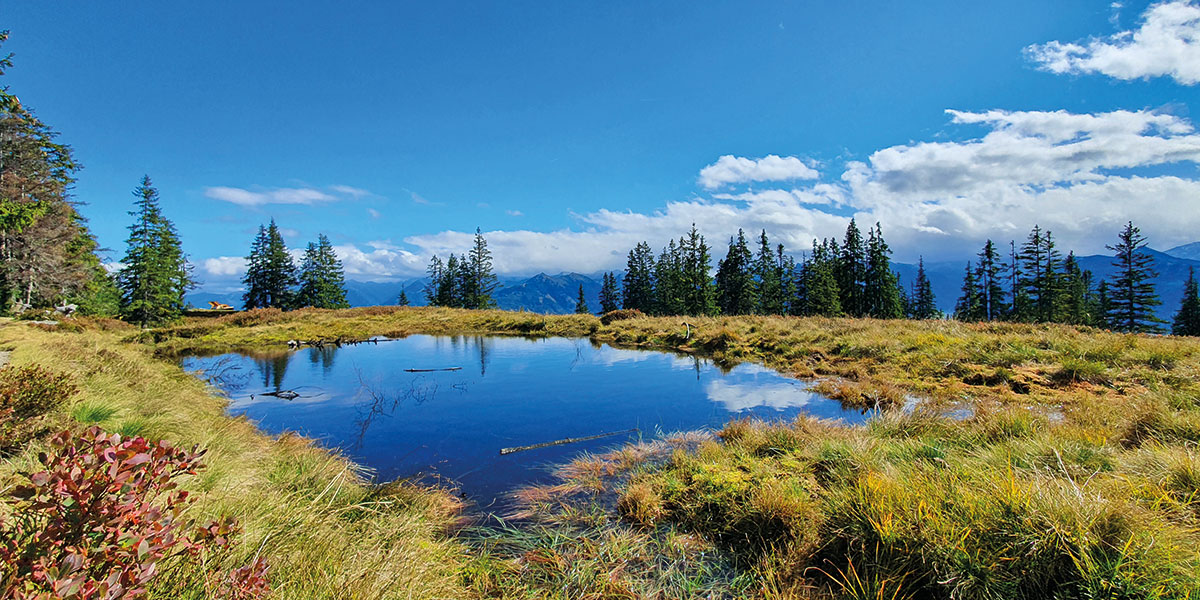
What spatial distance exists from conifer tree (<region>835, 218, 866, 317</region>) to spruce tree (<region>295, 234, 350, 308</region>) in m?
74.8

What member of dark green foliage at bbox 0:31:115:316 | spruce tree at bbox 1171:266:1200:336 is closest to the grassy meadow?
dark green foliage at bbox 0:31:115:316

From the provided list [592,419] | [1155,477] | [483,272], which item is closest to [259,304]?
[483,272]

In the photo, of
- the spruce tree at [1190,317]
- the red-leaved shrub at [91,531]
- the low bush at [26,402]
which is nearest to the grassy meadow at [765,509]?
the low bush at [26,402]

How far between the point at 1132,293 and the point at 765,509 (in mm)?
76007

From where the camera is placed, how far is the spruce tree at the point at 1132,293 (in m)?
50.2

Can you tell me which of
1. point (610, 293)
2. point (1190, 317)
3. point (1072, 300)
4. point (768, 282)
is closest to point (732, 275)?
point (768, 282)

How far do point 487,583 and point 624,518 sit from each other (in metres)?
1.96

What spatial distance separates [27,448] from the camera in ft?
14.5

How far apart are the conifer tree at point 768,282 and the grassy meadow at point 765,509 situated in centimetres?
6510

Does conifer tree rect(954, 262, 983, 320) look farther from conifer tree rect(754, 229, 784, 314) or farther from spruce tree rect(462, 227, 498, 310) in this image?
spruce tree rect(462, 227, 498, 310)

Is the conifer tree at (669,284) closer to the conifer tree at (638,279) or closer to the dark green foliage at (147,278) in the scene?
the conifer tree at (638,279)

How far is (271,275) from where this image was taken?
203 feet

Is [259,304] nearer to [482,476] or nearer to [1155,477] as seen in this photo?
[482,476]

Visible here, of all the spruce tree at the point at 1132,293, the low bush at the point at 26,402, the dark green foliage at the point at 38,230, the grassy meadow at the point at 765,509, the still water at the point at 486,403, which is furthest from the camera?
the spruce tree at the point at 1132,293
